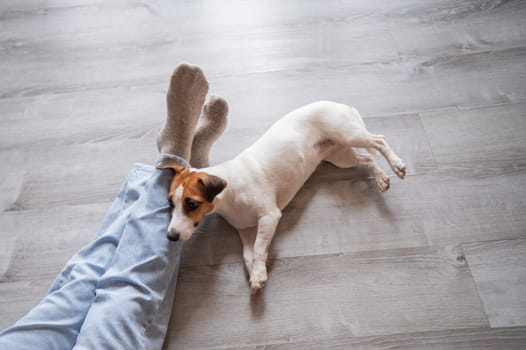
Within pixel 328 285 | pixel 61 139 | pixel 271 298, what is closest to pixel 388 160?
pixel 328 285

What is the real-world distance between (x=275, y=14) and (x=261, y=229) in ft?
3.19

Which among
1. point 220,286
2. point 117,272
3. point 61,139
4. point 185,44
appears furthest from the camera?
point 185,44

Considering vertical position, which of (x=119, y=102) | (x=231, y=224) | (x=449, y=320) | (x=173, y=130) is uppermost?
(x=173, y=130)

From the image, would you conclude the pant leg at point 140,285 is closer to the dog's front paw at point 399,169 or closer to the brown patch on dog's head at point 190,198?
the brown patch on dog's head at point 190,198

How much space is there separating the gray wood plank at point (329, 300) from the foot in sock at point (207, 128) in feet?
0.95

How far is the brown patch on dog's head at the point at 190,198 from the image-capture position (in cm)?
93

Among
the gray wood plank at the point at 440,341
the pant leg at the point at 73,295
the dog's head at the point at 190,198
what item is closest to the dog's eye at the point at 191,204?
the dog's head at the point at 190,198

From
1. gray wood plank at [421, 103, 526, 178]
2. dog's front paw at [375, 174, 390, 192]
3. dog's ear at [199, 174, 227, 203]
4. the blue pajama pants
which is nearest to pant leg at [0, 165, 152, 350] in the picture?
the blue pajama pants

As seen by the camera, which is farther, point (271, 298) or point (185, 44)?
point (185, 44)

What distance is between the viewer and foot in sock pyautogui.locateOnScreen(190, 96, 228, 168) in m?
1.16

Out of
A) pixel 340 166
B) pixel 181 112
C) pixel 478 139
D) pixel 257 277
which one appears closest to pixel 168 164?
pixel 181 112

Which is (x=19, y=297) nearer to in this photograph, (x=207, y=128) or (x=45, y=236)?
(x=45, y=236)

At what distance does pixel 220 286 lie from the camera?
1.06 meters

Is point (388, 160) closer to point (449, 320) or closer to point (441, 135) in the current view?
point (441, 135)
